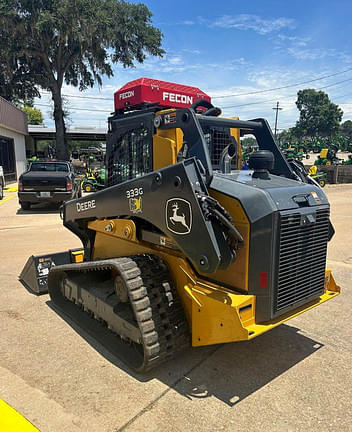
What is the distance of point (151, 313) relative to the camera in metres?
3.00

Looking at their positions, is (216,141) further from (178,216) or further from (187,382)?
(187,382)

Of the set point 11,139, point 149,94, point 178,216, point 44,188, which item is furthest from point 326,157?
point 178,216

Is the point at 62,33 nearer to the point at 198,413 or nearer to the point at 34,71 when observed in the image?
the point at 34,71

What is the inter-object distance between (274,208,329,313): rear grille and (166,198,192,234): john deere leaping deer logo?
0.72 m

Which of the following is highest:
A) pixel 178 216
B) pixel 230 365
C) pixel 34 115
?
pixel 34 115

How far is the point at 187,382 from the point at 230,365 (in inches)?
18.6

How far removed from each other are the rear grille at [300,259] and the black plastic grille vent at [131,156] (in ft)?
5.06

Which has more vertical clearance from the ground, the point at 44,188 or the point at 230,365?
the point at 44,188

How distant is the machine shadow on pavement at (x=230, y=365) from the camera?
114 inches

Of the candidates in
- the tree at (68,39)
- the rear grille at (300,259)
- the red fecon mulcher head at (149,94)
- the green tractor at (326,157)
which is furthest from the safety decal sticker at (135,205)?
the tree at (68,39)

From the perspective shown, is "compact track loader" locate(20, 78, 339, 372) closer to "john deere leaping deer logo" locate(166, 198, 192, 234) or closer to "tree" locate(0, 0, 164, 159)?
"john deere leaping deer logo" locate(166, 198, 192, 234)

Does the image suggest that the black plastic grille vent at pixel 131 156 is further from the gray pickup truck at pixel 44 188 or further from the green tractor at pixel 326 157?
the green tractor at pixel 326 157

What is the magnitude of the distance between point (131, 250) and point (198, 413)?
1.71m

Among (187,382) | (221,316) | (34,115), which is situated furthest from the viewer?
(34,115)
